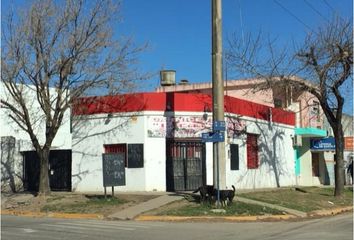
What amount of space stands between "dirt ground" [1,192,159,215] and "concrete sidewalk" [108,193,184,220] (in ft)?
1.33

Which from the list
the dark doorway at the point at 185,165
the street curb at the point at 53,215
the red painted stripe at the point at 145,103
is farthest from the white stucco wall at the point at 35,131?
the street curb at the point at 53,215

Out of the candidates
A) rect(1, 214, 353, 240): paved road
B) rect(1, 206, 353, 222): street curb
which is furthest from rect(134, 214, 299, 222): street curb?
rect(1, 214, 353, 240): paved road

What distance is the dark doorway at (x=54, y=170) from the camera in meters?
26.7

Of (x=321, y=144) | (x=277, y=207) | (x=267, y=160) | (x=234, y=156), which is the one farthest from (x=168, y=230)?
(x=321, y=144)

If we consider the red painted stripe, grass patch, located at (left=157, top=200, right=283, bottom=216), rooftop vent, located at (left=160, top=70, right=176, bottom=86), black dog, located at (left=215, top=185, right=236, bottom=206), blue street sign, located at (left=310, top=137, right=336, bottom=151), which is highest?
rooftop vent, located at (left=160, top=70, right=176, bottom=86)

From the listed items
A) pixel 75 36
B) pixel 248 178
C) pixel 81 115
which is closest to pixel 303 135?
pixel 248 178

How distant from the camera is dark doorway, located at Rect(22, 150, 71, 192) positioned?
87.6 feet

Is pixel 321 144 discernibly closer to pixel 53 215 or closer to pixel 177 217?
pixel 177 217

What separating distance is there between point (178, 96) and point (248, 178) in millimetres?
6405

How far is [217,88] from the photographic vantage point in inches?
760

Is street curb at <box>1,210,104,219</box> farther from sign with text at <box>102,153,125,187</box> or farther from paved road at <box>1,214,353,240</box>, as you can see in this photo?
sign with text at <box>102,153,125,187</box>

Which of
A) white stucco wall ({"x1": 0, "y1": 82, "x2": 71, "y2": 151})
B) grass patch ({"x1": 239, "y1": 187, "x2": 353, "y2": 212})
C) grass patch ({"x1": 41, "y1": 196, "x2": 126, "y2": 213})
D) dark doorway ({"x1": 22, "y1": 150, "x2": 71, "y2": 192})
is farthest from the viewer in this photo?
white stucco wall ({"x1": 0, "y1": 82, "x2": 71, "y2": 151})

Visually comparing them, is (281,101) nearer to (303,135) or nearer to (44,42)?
(303,135)

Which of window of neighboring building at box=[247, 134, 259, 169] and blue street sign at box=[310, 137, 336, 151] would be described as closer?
window of neighboring building at box=[247, 134, 259, 169]
